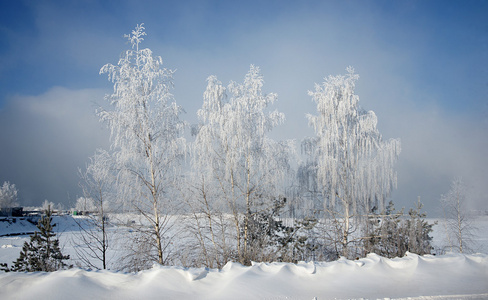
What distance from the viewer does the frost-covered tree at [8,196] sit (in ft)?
207

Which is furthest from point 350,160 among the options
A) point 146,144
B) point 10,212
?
point 10,212

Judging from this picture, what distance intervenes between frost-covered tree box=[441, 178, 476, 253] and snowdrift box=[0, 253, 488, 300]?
41.9ft

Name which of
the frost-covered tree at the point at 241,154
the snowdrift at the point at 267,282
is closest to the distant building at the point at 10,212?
the frost-covered tree at the point at 241,154

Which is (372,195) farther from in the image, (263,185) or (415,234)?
(263,185)

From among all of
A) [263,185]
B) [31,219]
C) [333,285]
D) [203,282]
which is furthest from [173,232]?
[31,219]

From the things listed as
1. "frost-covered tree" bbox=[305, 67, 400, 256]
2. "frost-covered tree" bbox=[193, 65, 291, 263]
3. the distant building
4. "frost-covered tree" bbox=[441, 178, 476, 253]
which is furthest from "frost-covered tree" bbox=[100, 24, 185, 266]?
the distant building

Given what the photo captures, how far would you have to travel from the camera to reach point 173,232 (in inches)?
373

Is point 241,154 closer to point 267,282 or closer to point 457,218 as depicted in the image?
point 267,282

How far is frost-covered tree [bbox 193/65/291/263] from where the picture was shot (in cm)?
1038

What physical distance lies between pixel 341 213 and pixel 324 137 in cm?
316

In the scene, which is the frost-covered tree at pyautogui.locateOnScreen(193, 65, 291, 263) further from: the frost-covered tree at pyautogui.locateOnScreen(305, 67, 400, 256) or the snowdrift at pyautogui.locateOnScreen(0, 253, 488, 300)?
the snowdrift at pyautogui.locateOnScreen(0, 253, 488, 300)

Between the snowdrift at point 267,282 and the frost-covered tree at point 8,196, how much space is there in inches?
3004

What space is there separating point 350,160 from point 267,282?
8489 millimetres

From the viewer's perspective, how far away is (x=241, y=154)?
A: 1087 cm
